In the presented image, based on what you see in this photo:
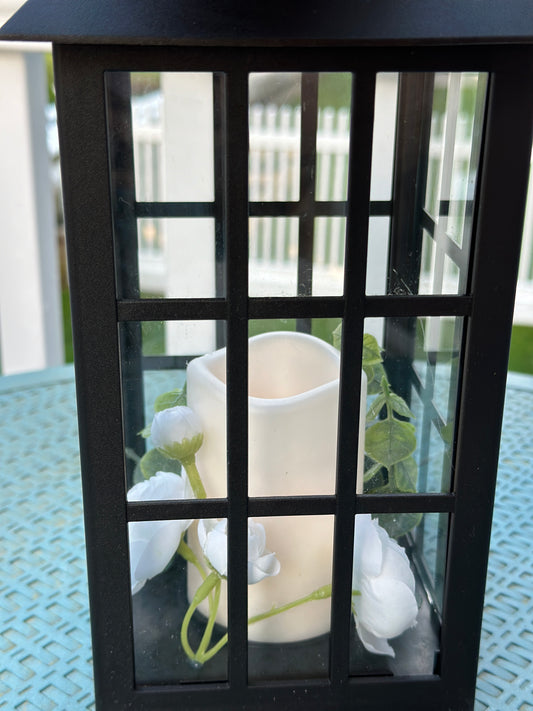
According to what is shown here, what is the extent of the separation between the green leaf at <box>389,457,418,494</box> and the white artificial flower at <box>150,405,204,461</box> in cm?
12

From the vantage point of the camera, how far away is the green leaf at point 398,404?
54cm

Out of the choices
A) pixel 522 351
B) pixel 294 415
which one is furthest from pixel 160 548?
pixel 522 351

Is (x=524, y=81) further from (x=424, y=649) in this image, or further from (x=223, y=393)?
(x=424, y=649)

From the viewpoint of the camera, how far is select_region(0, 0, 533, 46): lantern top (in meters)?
0.43

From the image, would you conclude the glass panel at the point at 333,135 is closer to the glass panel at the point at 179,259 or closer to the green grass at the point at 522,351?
the glass panel at the point at 179,259

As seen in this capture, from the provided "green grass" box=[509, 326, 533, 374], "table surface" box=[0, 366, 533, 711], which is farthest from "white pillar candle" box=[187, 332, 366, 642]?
"green grass" box=[509, 326, 533, 374]

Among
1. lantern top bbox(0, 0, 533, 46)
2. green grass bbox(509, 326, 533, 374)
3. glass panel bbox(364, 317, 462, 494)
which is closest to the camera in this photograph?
lantern top bbox(0, 0, 533, 46)

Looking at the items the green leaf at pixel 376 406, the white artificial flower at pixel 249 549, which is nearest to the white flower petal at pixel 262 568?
the white artificial flower at pixel 249 549

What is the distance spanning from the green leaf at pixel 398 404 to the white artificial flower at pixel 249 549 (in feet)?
0.35

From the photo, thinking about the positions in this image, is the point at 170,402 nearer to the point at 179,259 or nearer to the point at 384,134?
the point at 179,259

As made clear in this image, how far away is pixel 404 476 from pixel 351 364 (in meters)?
0.09

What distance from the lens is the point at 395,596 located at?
0.55 m

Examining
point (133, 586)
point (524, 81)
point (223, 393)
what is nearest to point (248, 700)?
point (133, 586)

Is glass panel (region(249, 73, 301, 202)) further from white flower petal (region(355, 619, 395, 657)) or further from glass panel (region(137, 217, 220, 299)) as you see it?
white flower petal (region(355, 619, 395, 657))
